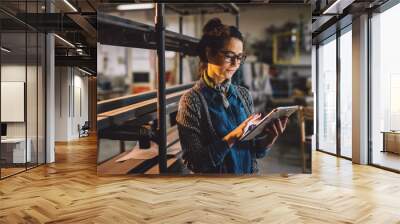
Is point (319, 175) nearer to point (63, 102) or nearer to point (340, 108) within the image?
point (340, 108)

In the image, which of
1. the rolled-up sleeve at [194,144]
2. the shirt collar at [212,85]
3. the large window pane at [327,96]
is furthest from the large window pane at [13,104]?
the large window pane at [327,96]

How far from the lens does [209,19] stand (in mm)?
6156

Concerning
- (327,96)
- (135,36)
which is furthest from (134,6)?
(327,96)

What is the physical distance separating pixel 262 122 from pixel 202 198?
1.93m

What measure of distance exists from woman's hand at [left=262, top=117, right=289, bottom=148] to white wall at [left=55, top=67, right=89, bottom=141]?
10524 millimetres

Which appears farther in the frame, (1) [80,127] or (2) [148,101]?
(1) [80,127]

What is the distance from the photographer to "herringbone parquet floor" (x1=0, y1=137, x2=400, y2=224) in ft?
12.9

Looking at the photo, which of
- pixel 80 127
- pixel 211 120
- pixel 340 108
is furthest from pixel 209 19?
pixel 80 127

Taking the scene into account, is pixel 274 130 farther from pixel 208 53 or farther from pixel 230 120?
pixel 208 53

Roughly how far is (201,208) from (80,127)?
13.5 metres

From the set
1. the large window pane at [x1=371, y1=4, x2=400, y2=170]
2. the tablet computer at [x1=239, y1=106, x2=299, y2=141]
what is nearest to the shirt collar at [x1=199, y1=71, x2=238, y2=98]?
the tablet computer at [x1=239, y1=106, x2=299, y2=141]

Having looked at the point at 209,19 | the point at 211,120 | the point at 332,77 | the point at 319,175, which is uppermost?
the point at 209,19

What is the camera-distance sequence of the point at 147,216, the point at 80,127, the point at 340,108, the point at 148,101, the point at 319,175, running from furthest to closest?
1. the point at 80,127
2. the point at 340,108
3. the point at 319,175
4. the point at 148,101
5. the point at 147,216

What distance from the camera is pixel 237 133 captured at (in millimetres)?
6148
